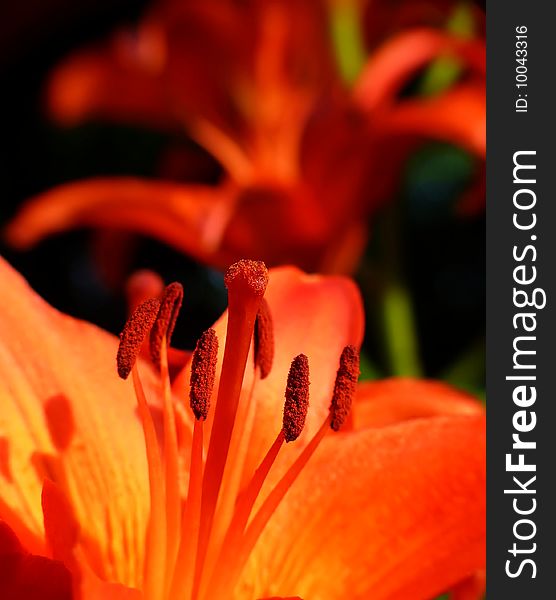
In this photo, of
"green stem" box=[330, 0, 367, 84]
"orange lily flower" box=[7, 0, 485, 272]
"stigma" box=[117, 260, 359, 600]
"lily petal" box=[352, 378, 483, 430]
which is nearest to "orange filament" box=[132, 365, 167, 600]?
"stigma" box=[117, 260, 359, 600]

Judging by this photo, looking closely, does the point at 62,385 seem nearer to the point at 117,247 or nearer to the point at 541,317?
the point at 541,317

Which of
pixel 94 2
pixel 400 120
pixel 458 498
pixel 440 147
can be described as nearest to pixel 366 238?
pixel 400 120

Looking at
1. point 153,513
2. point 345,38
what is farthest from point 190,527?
point 345,38

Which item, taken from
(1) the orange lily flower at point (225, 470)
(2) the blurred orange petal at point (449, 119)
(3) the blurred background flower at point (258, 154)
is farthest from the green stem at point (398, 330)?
(1) the orange lily flower at point (225, 470)

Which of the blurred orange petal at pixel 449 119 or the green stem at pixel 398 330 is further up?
the blurred orange petal at pixel 449 119

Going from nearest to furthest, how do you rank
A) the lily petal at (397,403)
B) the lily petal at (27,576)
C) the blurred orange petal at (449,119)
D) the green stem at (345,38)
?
the lily petal at (27,576) → the lily petal at (397,403) → the blurred orange petal at (449,119) → the green stem at (345,38)

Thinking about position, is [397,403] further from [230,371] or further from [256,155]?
[256,155]

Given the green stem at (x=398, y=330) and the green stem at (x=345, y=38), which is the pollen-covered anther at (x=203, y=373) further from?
the green stem at (x=345, y=38)
